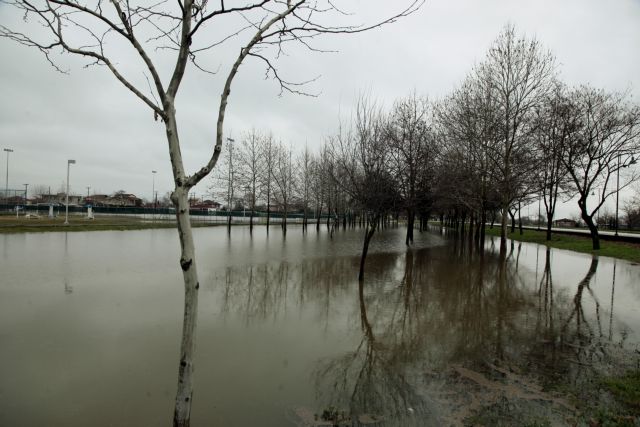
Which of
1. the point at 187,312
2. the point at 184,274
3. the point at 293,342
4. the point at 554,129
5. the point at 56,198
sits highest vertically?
the point at 554,129

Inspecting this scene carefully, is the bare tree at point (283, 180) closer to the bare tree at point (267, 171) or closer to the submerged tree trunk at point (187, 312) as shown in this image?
the bare tree at point (267, 171)

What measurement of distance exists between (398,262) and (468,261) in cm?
370

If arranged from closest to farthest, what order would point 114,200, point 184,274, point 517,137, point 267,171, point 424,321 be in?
point 184,274 → point 424,321 → point 517,137 → point 267,171 → point 114,200

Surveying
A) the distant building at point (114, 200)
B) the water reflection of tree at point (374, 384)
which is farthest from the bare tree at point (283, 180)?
the distant building at point (114, 200)

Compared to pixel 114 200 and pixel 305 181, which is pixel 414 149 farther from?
pixel 114 200

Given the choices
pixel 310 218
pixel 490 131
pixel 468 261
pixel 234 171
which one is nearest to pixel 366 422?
pixel 468 261

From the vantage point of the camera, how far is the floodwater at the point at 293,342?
170 inches

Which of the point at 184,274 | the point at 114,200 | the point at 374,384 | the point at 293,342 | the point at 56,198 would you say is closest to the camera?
the point at 184,274

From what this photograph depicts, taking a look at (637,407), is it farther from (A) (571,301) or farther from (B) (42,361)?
(B) (42,361)

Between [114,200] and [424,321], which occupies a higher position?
[114,200]

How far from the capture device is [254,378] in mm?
5039

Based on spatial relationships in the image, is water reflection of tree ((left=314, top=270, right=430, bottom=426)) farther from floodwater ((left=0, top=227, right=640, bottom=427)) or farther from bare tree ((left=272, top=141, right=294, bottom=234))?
bare tree ((left=272, top=141, right=294, bottom=234))

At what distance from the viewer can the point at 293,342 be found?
6453 mm

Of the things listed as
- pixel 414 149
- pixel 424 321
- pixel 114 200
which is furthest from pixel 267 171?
pixel 114 200
